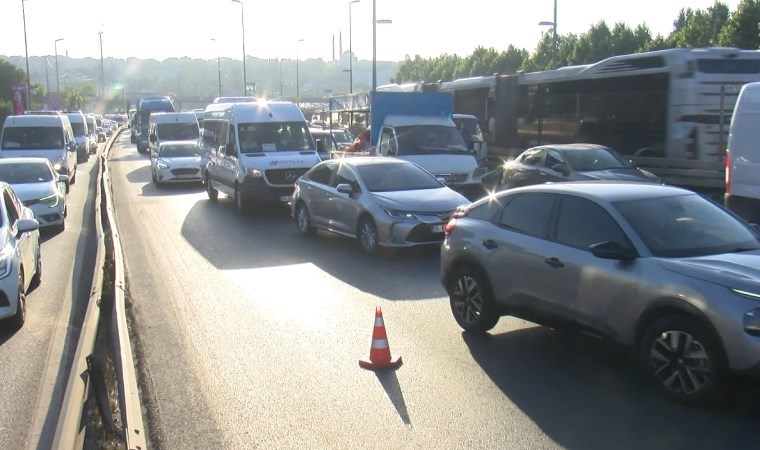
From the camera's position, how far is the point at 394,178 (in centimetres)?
1398

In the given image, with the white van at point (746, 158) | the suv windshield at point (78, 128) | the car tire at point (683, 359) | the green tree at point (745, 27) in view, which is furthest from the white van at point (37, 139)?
the green tree at point (745, 27)

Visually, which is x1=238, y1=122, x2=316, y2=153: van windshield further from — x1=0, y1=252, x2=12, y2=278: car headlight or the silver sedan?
x1=0, y1=252, x2=12, y2=278: car headlight

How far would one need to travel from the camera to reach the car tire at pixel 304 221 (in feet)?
50.3

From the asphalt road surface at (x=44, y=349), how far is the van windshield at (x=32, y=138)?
41.4 feet

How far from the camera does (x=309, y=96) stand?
176 metres

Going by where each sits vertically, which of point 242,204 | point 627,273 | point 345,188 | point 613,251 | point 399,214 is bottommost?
point 242,204

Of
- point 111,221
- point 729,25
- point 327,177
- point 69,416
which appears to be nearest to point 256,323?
point 69,416

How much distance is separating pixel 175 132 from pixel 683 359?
30.0 m

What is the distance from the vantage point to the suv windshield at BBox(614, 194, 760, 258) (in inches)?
259

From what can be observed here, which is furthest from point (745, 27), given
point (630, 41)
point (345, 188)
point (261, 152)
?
point (345, 188)

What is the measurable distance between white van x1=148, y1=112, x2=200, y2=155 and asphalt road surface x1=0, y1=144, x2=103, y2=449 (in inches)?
745

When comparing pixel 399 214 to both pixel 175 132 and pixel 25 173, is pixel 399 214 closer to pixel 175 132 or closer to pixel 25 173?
pixel 25 173

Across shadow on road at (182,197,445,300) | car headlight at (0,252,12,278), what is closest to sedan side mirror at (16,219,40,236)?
car headlight at (0,252,12,278)

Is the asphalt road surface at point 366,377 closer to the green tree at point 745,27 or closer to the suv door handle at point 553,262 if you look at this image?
the suv door handle at point 553,262
